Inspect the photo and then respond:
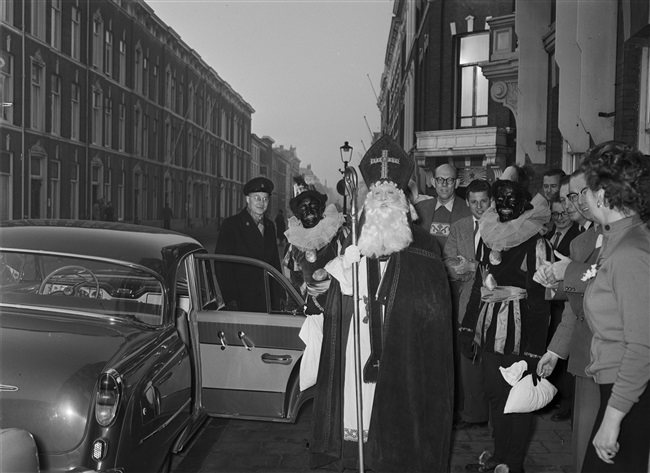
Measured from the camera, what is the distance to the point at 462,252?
16.8ft

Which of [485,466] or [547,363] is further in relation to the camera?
[485,466]

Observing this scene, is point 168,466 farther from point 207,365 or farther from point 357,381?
point 357,381

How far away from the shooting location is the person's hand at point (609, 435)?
243 centimetres

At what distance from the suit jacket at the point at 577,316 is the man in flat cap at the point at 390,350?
62cm

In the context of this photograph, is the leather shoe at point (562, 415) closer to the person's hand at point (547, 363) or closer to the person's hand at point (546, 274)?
the person's hand at point (547, 363)

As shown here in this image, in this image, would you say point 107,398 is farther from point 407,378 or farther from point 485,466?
point 485,466

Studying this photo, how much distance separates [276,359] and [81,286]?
4.75ft

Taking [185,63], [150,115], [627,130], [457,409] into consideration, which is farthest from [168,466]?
[185,63]

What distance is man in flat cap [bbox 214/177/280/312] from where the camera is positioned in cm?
589

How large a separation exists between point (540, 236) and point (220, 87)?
5895cm

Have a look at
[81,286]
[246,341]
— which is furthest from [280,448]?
[81,286]

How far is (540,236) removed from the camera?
4.32 metres

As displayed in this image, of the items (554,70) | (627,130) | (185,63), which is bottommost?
(627,130)

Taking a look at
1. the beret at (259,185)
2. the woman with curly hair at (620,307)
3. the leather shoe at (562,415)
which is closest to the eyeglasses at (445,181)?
the beret at (259,185)
